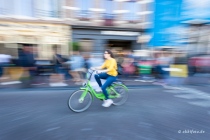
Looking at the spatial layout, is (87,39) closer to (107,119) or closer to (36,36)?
(36,36)

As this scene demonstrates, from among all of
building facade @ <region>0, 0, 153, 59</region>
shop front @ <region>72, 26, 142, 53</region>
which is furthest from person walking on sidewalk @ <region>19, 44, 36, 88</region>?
shop front @ <region>72, 26, 142, 53</region>

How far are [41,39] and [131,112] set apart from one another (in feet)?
→ 31.7

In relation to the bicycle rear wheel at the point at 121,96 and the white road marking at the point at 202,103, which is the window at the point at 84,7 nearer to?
the bicycle rear wheel at the point at 121,96

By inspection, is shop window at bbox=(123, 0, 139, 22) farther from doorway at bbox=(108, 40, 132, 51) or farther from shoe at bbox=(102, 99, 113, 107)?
shoe at bbox=(102, 99, 113, 107)

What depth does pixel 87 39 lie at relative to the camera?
40.1 feet

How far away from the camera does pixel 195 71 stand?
10070 mm

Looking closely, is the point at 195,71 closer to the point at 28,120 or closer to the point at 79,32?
the point at 79,32

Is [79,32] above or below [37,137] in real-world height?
above

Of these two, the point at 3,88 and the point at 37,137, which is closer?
the point at 37,137

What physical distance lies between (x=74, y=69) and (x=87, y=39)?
5.46m

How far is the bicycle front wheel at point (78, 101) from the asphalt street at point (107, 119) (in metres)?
0.13

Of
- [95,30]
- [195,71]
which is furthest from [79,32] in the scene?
[195,71]

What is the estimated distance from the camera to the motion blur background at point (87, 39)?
7629mm

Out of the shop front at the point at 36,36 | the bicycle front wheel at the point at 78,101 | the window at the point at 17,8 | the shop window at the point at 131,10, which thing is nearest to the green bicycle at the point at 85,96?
the bicycle front wheel at the point at 78,101
